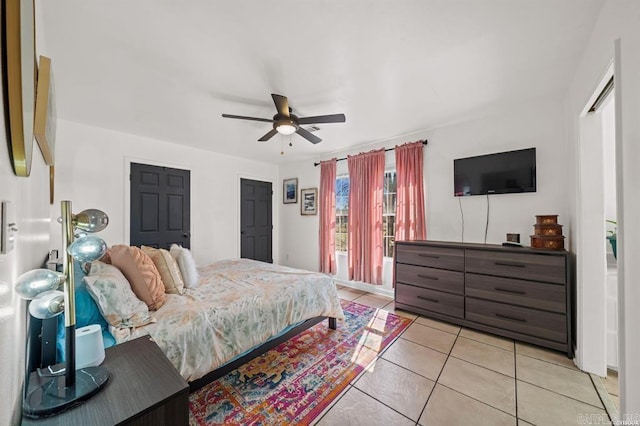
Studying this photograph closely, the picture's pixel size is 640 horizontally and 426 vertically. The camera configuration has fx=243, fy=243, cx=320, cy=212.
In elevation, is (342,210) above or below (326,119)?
below

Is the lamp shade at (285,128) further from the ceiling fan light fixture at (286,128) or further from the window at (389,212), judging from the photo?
the window at (389,212)

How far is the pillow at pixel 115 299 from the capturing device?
148 centimetres

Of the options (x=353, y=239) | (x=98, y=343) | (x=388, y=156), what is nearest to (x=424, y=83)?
(x=388, y=156)

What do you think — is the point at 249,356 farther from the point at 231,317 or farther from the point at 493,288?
the point at 493,288

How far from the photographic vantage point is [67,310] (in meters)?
0.79

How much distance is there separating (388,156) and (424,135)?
0.60 meters

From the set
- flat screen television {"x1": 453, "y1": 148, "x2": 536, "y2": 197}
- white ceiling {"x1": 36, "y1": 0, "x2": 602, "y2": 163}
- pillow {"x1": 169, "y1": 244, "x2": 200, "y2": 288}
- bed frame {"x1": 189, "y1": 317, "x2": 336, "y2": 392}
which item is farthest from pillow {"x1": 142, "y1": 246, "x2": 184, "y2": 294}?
flat screen television {"x1": 453, "y1": 148, "x2": 536, "y2": 197}

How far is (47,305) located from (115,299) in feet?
2.97

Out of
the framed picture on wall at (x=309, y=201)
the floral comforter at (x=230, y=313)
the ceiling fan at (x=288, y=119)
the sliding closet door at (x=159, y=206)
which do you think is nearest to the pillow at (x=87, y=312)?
the floral comforter at (x=230, y=313)

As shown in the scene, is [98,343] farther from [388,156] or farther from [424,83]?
[388,156]

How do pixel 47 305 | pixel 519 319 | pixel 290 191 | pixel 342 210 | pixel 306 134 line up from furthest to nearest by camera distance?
pixel 290 191 → pixel 342 210 → pixel 306 134 → pixel 519 319 → pixel 47 305

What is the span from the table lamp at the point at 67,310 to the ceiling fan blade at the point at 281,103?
1604 mm

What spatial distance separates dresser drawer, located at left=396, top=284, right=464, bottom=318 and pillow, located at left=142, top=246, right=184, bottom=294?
101 inches

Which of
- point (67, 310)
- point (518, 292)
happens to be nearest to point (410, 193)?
point (518, 292)
